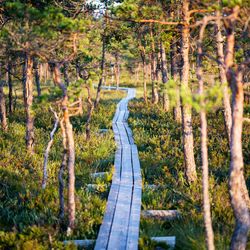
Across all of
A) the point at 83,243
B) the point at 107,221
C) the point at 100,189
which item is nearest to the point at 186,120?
the point at 100,189

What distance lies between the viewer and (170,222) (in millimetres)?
9141

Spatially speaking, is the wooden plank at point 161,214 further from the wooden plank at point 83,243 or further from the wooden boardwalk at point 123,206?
the wooden plank at point 83,243

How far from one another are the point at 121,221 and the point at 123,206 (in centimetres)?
94

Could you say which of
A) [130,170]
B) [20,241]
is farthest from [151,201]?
[20,241]

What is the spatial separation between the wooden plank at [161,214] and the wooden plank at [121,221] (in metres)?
0.50

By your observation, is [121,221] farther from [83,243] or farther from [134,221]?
[83,243]

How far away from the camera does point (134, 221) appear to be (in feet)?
28.8

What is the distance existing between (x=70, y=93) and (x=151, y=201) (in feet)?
13.1

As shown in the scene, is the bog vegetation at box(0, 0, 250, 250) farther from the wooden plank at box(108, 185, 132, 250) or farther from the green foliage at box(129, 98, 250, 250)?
the wooden plank at box(108, 185, 132, 250)

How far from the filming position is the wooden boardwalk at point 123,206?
310 inches

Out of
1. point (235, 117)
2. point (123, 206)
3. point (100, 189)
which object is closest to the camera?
point (235, 117)

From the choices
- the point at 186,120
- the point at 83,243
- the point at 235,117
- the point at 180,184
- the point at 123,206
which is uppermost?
the point at 235,117

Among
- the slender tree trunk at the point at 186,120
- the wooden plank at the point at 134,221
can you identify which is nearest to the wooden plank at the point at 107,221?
the wooden plank at the point at 134,221

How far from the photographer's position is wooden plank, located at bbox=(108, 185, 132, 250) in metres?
7.75
